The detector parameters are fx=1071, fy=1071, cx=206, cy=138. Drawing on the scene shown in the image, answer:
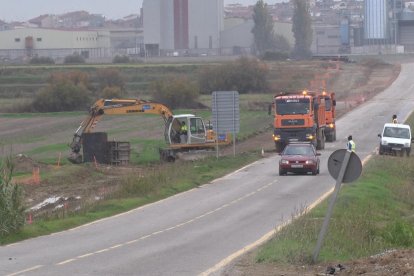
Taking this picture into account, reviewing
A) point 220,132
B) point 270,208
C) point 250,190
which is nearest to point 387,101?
point 220,132

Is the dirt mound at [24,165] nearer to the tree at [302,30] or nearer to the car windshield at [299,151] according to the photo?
the car windshield at [299,151]

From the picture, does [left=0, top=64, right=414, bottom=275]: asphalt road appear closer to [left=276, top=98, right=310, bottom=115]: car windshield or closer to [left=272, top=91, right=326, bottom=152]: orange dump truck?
[left=272, top=91, right=326, bottom=152]: orange dump truck

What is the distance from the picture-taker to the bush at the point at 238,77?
11062 centimetres

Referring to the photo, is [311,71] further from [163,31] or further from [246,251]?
[246,251]

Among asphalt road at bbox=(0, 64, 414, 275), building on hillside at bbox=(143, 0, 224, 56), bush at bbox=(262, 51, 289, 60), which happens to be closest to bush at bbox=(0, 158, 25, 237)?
asphalt road at bbox=(0, 64, 414, 275)

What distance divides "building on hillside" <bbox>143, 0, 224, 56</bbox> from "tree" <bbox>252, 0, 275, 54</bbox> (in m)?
6.64

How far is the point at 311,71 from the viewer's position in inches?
4931

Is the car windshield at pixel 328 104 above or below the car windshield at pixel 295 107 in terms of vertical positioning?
below

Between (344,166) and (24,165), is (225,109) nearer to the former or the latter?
(24,165)

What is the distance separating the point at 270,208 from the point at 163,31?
161190 millimetres

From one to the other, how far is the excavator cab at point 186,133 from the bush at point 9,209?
29.3 m

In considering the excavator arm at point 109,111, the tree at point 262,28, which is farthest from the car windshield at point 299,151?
the tree at point 262,28

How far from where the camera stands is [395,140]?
53.2 metres

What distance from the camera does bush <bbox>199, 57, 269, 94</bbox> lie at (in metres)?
111
